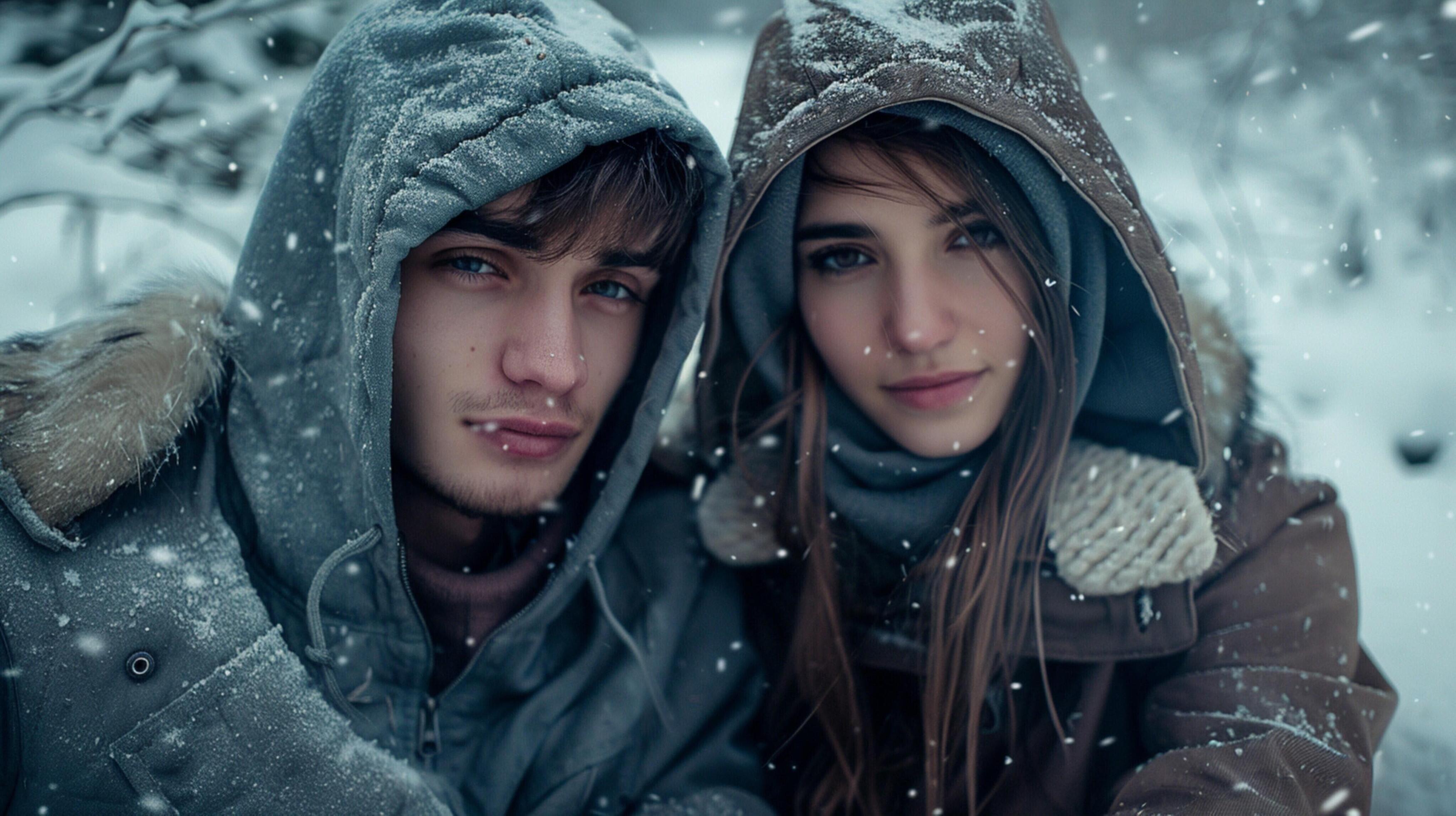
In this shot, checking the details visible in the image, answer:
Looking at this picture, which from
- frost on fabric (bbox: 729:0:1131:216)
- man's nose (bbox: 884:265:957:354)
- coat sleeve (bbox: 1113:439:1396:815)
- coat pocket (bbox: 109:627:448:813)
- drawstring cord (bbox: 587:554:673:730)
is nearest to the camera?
coat pocket (bbox: 109:627:448:813)

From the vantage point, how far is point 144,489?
51.5 inches

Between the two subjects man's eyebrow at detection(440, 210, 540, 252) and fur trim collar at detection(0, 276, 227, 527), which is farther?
man's eyebrow at detection(440, 210, 540, 252)

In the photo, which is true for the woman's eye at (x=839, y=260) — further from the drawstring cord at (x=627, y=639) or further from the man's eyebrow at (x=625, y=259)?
the drawstring cord at (x=627, y=639)

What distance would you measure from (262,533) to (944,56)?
155cm

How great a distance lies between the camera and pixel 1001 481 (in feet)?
5.51

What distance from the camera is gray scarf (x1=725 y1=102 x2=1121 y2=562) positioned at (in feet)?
5.02

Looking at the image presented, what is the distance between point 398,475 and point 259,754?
0.56 m

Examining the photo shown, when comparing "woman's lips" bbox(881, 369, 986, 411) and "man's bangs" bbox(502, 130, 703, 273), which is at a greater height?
"man's bangs" bbox(502, 130, 703, 273)

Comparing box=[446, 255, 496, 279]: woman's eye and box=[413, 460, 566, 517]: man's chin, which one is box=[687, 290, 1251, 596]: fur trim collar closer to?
box=[413, 460, 566, 517]: man's chin

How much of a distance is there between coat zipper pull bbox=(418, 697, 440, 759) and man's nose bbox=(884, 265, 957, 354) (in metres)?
1.19

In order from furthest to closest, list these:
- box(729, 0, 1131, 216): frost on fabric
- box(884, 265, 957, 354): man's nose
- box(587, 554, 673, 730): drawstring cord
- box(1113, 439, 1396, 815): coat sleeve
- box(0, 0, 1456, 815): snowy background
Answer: box(0, 0, 1456, 815): snowy background
box(587, 554, 673, 730): drawstring cord
box(884, 265, 957, 354): man's nose
box(729, 0, 1131, 216): frost on fabric
box(1113, 439, 1396, 815): coat sleeve

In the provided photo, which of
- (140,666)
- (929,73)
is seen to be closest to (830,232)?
(929,73)

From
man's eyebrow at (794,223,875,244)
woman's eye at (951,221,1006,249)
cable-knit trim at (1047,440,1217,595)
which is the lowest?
cable-knit trim at (1047,440,1217,595)

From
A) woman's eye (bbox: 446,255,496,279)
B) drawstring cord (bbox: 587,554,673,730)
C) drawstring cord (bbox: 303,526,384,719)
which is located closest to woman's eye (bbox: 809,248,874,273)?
woman's eye (bbox: 446,255,496,279)
